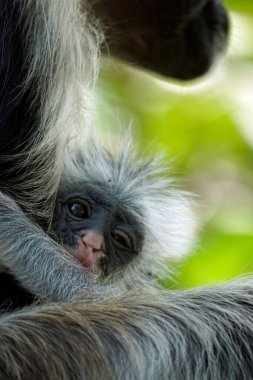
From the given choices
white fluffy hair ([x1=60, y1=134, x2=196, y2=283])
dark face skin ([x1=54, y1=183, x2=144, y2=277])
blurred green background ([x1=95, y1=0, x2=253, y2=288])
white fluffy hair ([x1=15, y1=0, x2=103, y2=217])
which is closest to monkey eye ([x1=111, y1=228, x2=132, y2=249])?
dark face skin ([x1=54, y1=183, x2=144, y2=277])

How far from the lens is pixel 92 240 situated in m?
3.90

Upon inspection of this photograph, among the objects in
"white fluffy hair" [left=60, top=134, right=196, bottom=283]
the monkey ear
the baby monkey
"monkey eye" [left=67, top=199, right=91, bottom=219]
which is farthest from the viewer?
the monkey ear

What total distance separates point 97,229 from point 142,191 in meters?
0.45

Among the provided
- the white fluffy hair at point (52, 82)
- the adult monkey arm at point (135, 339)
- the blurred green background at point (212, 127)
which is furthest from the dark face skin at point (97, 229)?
the blurred green background at point (212, 127)

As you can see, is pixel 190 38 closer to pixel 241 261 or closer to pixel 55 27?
pixel 55 27

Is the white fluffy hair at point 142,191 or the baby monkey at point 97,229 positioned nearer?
the baby monkey at point 97,229

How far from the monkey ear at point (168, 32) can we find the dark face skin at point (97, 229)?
639mm

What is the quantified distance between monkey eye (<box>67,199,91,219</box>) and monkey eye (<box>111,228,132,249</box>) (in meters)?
0.12

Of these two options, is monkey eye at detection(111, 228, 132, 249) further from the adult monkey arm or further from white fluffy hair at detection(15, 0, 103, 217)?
the adult monkey arm

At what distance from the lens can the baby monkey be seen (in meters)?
3.35

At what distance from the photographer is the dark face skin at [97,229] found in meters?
3.87

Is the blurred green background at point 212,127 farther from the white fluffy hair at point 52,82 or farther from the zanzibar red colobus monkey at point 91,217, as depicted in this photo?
the white fluffy hair at point 52,82

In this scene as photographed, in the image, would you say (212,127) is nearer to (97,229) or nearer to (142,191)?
(142,191)

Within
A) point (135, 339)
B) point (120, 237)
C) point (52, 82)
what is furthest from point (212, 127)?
point (135, 339)
